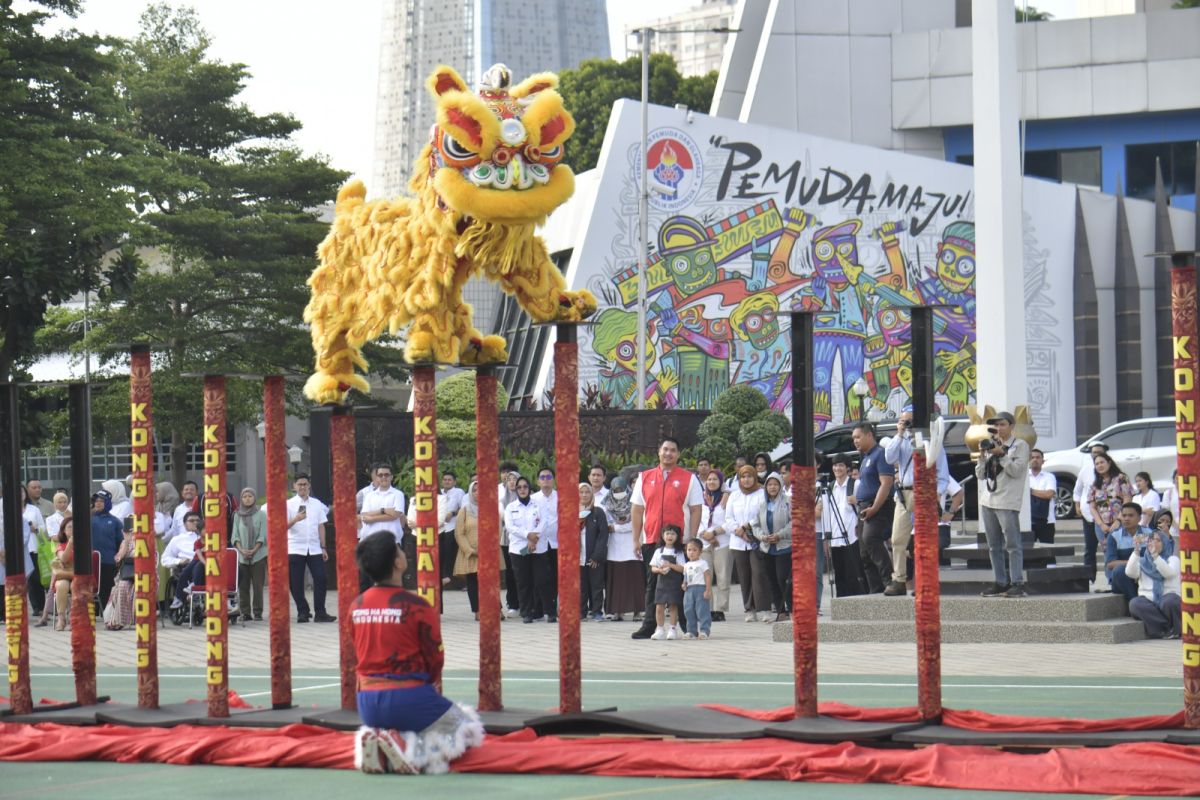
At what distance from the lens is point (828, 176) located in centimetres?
3800

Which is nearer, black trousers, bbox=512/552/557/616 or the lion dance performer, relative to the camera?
the lion dance performer

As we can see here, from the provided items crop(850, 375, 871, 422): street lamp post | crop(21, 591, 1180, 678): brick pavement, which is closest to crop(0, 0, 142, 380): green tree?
crop(21, 591, 1180, 678): brick pavement

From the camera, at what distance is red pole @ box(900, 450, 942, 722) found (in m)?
10.0

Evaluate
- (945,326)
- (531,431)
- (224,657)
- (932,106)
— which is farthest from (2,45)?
(932,106)

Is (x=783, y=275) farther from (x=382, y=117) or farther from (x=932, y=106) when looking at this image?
(x=382, y=117)

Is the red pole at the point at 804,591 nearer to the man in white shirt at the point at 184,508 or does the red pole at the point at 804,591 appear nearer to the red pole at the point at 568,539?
the red pole at the point at 568,539

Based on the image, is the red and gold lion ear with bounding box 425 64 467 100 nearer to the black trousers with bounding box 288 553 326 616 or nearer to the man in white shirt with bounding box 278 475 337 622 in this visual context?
the man in white shirt with bounding box 278 475 337 622

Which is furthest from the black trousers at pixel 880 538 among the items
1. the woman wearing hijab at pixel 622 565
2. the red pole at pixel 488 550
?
the red pole at pixel 488 550

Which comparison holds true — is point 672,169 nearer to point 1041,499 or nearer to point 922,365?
point 1041,499

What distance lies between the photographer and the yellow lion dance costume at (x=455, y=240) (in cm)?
1151

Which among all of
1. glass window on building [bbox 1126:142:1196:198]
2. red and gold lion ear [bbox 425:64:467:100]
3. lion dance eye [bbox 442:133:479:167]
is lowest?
lion dance eye [bbox 442:133:479:167]

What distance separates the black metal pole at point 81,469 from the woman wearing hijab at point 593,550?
7.28m

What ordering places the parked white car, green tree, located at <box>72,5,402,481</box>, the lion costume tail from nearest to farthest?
the lion costume tail, the parked white car, green tree, located at <box>72,5,402,481</box>

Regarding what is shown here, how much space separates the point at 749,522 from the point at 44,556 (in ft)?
27.4
